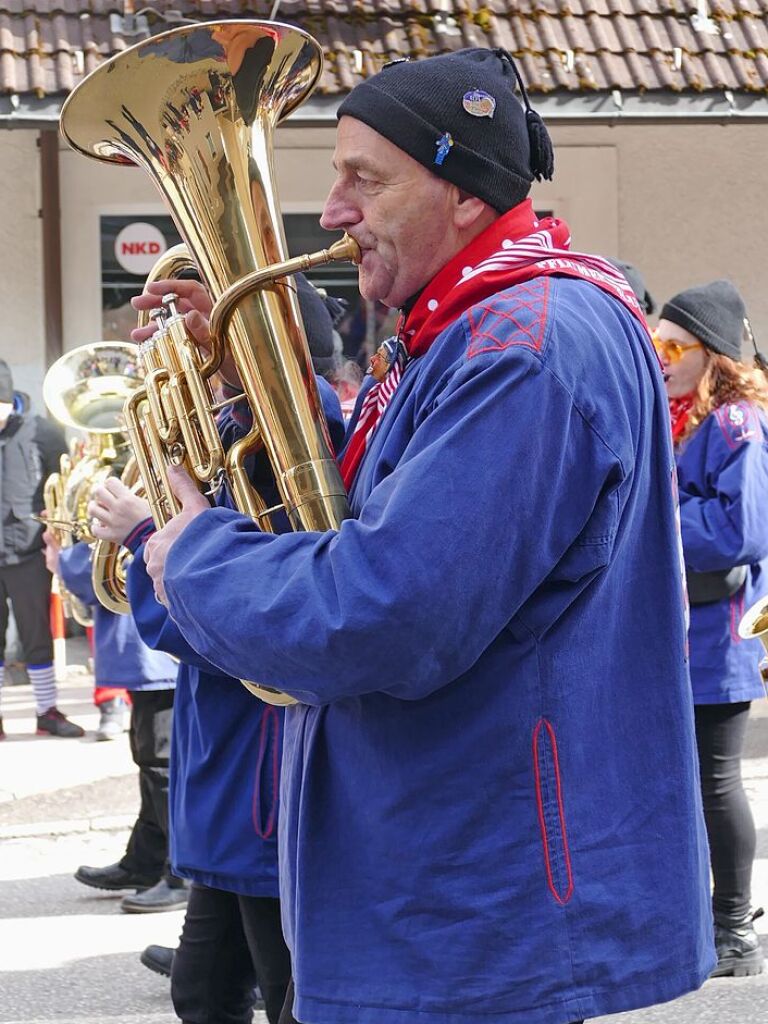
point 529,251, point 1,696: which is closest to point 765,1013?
point 529,251

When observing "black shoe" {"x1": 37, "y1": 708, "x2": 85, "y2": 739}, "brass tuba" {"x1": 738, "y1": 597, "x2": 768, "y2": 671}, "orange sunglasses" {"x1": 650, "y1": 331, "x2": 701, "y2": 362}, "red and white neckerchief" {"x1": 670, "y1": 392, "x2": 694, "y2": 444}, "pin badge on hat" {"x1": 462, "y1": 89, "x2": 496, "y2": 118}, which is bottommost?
"black shoe" {"x1": 37, "y1": 708, "x2": 85, "y2": 739}

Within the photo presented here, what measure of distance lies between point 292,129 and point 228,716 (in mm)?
7243

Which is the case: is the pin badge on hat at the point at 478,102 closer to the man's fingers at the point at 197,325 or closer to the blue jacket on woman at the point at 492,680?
the blue jacket on woman at the point at 492,680

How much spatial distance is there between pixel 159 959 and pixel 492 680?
279 centimetres

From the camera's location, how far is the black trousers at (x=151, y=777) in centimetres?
514

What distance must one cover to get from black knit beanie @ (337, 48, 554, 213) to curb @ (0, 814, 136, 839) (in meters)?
4.90

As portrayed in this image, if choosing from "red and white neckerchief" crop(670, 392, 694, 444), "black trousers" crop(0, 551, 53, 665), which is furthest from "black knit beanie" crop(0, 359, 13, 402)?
"red and white neckerchief" crop(670, 392, 694, 444)

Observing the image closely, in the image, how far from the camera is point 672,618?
6.59ft

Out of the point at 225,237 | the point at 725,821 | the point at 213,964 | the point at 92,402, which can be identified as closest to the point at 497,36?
the point at 92,402

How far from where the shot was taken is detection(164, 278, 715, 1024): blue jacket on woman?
180 centimetres

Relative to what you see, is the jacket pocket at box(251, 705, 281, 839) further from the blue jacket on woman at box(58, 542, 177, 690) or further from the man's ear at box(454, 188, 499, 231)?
the blue jacket on woman at box(58, 542, 177, 690)

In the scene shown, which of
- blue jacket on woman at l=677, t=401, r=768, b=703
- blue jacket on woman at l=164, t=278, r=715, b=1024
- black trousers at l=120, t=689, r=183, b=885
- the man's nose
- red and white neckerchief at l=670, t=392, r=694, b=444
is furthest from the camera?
black trousers at l=120, t=689, r=183, b=885

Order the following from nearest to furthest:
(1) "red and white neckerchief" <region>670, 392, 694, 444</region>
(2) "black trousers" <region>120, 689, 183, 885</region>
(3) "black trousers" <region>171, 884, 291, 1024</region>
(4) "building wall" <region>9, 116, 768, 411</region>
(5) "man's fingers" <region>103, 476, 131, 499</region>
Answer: (5) "man's fingers" <region>103, 476, 131, 499</region> → (3) "black trousers" <region>171, 884, 291, 1024</region> → (1) "red and white neckerchief" <region>670, 392, 694, 444</region> → (2) "black trousers" <region>120, 689, 183, 885</region> → (4) "building wall" <region>9, 116, 768, 411</region>

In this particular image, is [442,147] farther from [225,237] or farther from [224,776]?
[224,776]
